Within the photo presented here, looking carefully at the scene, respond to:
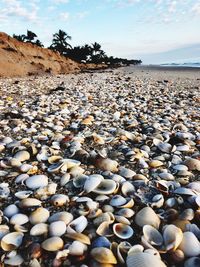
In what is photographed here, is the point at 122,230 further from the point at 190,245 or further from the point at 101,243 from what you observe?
the point at 190,245

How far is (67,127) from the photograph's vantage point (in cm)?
378

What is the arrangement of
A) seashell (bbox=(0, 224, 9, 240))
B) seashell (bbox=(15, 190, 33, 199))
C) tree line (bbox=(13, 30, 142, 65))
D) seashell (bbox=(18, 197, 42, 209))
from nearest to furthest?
seashell (bbox=(0, 224, 9, 240)) → seashell (bbox=(18, 197, 42, 209)) → seashell (bbox=(15, 190, 33, 199)) → tree line (bbox=(13, 30, 142, 65))

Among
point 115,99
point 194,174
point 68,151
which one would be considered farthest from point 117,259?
point 115,99

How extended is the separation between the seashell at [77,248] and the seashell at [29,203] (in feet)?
1.49

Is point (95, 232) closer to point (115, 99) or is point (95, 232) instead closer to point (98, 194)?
point (98, 194)

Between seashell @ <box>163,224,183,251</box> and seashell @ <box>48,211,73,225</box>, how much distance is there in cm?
54

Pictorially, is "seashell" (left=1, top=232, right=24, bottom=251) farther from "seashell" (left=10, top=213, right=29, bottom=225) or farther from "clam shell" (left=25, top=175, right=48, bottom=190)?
"clam shell" (left=25, top=175, right=48, bottom=190)

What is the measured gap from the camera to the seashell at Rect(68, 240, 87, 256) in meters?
1.46

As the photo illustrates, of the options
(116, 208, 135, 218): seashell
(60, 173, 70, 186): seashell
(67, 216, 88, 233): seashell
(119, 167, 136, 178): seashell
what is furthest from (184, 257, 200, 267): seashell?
(60, 173, 70, 186): seashell

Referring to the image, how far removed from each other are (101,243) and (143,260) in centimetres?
25

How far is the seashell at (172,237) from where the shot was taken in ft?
4.89

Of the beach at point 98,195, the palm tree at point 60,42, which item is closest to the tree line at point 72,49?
the palm tree at point 60,42

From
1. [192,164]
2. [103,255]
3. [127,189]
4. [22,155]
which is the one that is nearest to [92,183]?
[127,189]

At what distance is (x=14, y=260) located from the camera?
143 centimetres
